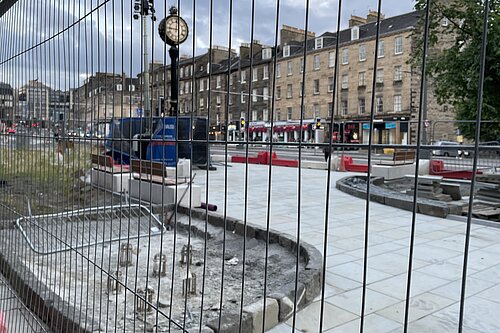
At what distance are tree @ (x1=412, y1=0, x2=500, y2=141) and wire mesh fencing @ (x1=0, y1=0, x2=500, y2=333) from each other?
150 centimetres

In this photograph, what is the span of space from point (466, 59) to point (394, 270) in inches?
301

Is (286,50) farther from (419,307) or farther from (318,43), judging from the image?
(419,307)

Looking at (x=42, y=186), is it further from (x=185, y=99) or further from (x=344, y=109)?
(x=344, y=109)

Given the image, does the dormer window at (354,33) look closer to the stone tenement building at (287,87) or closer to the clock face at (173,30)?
the stone tenement building at (287,87)

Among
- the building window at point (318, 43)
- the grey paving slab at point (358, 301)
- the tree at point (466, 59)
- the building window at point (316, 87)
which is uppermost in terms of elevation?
the tree at point (466, 59)

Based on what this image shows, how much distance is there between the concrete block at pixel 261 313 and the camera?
3383mm

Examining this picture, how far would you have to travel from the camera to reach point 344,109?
224 centimetres

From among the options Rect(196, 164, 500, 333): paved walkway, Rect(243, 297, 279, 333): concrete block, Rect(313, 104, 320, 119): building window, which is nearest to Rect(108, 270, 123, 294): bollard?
Rect(243, 297, 279, 333): concrete block

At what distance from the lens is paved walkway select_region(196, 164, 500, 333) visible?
3613mm

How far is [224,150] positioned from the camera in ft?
7.68

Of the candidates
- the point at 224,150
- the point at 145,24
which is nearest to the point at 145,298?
the point at 224,150

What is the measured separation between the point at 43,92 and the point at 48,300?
6.56 ft

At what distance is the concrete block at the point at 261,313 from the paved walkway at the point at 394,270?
0.08 metres

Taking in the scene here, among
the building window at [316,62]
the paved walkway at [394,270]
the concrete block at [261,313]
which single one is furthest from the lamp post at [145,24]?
the concrete block at [261,313]
